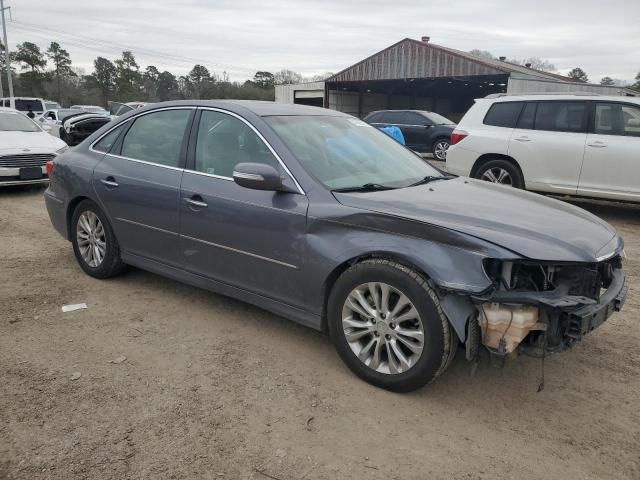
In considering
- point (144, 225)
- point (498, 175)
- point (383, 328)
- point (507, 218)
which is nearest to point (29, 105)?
point (498, 175)

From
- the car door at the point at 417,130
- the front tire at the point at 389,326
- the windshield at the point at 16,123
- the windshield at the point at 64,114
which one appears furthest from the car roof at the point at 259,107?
the windshield at the point at 64,114

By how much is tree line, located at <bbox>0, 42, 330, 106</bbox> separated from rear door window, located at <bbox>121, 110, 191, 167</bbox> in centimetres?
5336

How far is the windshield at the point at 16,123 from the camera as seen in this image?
9.79m

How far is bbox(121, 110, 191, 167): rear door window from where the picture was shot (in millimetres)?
4090

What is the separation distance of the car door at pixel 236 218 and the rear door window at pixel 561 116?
594cm

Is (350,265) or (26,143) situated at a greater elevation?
(26,143)

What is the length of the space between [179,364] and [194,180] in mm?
1323

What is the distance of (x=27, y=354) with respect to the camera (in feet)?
11.3

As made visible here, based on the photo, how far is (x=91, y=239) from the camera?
15.5ft

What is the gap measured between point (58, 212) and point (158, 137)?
151 centimetres

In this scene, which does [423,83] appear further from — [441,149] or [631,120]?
[631,120]

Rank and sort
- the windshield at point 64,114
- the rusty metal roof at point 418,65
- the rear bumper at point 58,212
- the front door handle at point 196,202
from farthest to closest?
1. the rusty metal roof at point 418,65
2. the windshield at point 64,114
3. the rear bumper at point 58,212
4. the front door handle at point 196,202

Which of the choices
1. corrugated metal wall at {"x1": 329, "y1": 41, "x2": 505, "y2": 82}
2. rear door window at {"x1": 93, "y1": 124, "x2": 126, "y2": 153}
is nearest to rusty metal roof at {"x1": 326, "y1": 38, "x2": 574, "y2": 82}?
corrugated metal wall at {"x1": 329, "y1": 41, "x2": 505, "y2": 82}

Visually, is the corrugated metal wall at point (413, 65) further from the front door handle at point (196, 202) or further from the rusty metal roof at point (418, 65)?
the front door handle at point (196, 202)
